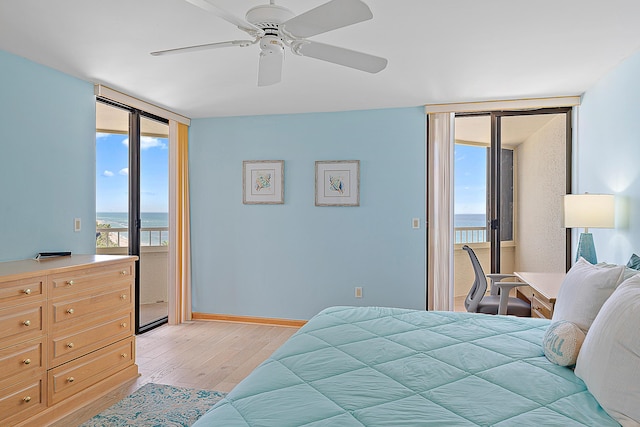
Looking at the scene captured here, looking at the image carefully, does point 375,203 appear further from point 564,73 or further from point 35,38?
point 35,38

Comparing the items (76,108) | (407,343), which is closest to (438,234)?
(407,343)

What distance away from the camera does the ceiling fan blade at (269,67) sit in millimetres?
2240

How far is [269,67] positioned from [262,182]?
268cm

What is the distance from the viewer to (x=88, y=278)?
117 inches

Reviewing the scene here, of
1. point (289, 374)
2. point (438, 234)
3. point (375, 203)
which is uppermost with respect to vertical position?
point (375, 203)

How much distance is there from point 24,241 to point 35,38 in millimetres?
1410

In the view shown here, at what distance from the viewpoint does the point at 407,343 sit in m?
2.02

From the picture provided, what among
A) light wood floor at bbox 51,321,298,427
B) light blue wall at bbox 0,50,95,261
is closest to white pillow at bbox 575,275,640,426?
light wood floor at bbox 51,321,298,427

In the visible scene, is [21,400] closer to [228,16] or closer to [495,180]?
[228,16]

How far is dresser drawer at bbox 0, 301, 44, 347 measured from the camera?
7.77ft

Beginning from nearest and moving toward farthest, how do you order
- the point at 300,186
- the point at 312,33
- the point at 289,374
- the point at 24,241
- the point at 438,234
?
1. the point at 289,374
2. the point at 312,33
3. the point at 24,241
4. the point at 438,234
5. the point at 300,186

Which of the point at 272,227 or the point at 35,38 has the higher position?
the point at 35,38

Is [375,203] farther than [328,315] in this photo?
Yes

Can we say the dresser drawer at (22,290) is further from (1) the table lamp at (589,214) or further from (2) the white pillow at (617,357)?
(1) the table lamp at (589,214)
